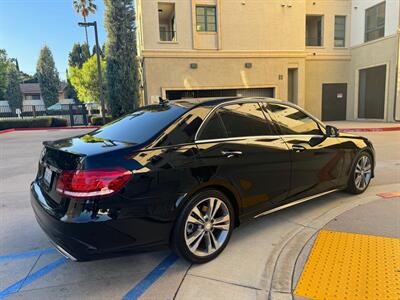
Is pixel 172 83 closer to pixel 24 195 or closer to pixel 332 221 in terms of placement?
pixel 24 195

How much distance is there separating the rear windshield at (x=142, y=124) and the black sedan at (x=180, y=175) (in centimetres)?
2

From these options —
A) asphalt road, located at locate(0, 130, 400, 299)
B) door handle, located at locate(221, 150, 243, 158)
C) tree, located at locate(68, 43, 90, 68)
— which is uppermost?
tree, located at locate(68, 43, 90, 68)

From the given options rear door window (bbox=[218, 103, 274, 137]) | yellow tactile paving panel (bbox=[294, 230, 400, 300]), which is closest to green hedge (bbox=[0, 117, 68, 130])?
rear door window (bbox=[218, 103, 274, 137])

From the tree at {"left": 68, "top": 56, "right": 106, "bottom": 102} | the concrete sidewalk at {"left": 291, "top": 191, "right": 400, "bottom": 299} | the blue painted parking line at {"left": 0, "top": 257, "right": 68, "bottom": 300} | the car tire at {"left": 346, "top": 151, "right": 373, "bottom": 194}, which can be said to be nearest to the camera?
the concrete sidewalk at {"left": 291, "top": 191, "right": 400, "bottom": 299}

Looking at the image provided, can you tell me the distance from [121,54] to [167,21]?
4.66 metres

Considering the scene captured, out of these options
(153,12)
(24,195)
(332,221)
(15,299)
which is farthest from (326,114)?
(15,299)

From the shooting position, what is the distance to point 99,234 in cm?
230

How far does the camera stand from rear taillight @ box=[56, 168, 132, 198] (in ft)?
7.51

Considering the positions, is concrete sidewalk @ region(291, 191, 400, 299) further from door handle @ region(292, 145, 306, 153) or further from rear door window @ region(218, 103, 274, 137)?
rear door window @ region(218, 103, 274, 137)

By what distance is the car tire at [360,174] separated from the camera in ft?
14.8

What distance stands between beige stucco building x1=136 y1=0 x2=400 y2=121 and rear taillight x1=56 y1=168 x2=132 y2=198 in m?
15.0

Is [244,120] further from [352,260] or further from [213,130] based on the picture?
[352,260]


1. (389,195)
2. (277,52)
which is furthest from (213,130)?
(277,52)

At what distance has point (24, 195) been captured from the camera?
208 inches
